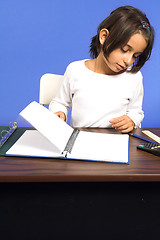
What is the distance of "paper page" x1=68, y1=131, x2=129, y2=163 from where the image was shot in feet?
2.08

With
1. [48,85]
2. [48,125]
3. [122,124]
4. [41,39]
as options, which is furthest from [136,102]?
[41,39]

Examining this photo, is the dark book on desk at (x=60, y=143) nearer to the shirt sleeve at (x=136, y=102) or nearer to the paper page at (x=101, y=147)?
the paper page at (x=101, y=147)

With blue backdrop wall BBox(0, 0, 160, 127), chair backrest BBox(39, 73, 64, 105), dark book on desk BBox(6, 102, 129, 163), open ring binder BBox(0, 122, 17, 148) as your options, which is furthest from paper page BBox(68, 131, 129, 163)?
blue backdrop wall BBox(0, 0, 160, 127)

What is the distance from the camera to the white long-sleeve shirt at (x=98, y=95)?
3.81ft

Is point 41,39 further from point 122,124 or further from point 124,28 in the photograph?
point 122,124

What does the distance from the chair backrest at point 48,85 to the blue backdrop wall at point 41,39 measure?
1.25 meters

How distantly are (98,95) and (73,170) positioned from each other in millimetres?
640

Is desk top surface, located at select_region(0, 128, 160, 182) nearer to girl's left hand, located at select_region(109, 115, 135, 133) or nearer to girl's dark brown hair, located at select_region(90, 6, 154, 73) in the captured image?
girl's left hand, located at select_region(109, 115, 135, 133)

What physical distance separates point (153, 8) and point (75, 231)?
8.37 feet

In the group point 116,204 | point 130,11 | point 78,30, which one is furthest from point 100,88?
point 78,30

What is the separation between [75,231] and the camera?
650 mm

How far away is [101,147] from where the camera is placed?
704mm

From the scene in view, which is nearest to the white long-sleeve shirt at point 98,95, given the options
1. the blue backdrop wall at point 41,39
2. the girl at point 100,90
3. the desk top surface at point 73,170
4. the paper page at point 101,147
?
the girl at point 100,90

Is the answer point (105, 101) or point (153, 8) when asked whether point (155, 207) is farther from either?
point (153, 8)
